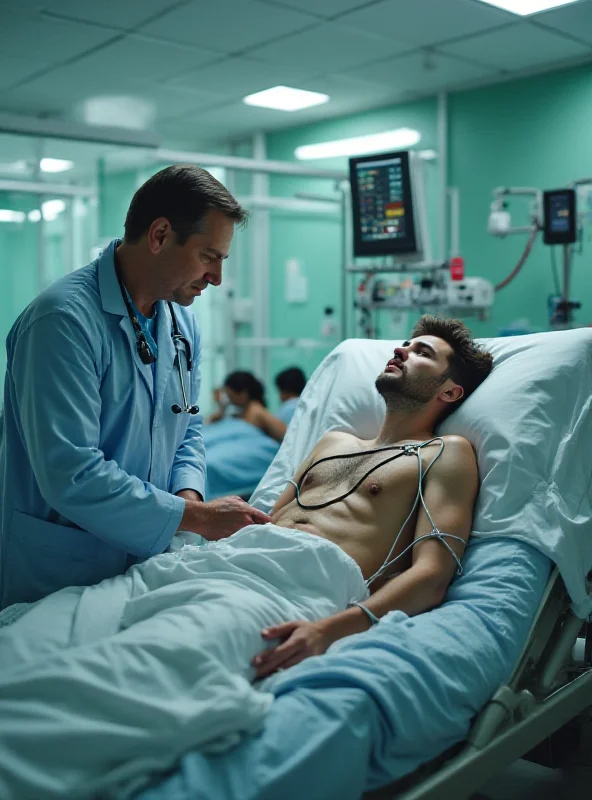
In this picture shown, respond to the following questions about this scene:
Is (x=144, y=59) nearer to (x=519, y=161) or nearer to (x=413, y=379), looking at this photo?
(x=519, y=161)

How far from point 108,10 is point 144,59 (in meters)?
0.83

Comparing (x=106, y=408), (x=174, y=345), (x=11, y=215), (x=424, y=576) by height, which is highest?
(x=11, y=215)

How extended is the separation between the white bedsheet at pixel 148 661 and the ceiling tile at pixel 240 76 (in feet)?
13.1

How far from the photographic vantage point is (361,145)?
244 inches

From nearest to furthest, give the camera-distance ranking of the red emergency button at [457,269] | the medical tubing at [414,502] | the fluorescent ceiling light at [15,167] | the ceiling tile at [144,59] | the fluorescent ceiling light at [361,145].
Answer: the medical tubing at [414,502], the red emergency button at [457,269], the ceiling tile at [144,59], the fluorescent ceiling light at [15,167], the fluorescent ceiling light at [361,145]

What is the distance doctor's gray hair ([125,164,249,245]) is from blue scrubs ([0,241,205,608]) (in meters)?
0.14

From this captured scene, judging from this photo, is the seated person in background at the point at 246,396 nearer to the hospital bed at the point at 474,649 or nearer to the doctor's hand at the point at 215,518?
the hospital bed at the point at 474,649

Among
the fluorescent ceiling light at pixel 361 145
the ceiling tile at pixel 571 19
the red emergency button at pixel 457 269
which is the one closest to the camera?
the red emergency button at pixel 457 269

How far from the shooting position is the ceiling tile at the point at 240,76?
5.02m

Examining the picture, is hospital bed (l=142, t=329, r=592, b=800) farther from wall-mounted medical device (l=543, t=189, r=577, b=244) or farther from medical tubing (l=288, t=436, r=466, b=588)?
wall-mounted medical device (l=543, t=189, r=577, b=244)

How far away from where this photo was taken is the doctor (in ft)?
5.40


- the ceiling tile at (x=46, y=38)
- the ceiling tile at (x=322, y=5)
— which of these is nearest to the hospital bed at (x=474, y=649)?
the ceiling tile at (x=322, y=5)

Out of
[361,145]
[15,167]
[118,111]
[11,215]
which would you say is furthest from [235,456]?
[118,111]

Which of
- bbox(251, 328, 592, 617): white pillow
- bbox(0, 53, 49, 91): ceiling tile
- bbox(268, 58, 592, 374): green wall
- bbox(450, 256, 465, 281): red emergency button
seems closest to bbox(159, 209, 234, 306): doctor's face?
bbox(251, 328, 592, 617): white pillow
